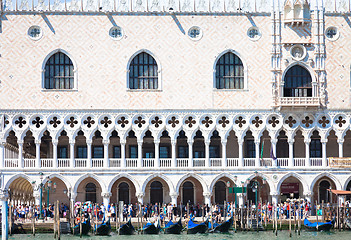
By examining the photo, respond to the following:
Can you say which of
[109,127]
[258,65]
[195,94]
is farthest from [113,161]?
[258,65]

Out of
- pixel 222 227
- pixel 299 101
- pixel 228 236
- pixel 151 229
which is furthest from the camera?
pixel 299 101

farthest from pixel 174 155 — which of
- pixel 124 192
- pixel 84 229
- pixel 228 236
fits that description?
pixel 84 229

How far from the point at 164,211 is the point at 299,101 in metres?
8.95

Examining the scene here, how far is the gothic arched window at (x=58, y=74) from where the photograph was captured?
5194cm

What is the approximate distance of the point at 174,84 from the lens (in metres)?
52.0

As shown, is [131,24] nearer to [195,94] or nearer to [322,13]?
[195,94]

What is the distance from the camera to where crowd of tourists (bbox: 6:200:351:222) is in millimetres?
48469

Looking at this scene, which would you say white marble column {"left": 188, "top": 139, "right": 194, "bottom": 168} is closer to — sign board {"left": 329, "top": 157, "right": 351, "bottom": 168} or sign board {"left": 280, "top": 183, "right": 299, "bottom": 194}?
sign board {"left": 280, "top": 183, "right": 299, "bottom": 194}

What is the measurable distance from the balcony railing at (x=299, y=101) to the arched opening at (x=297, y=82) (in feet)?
2.70

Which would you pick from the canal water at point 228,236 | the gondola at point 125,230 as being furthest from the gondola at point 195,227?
the gondola at point 125,230

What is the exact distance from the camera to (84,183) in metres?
53.5

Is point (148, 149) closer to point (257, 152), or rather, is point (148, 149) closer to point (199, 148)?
point (199, 148)

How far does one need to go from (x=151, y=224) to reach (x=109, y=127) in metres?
7.65

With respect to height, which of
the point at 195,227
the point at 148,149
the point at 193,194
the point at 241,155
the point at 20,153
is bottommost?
the point at 195,227
